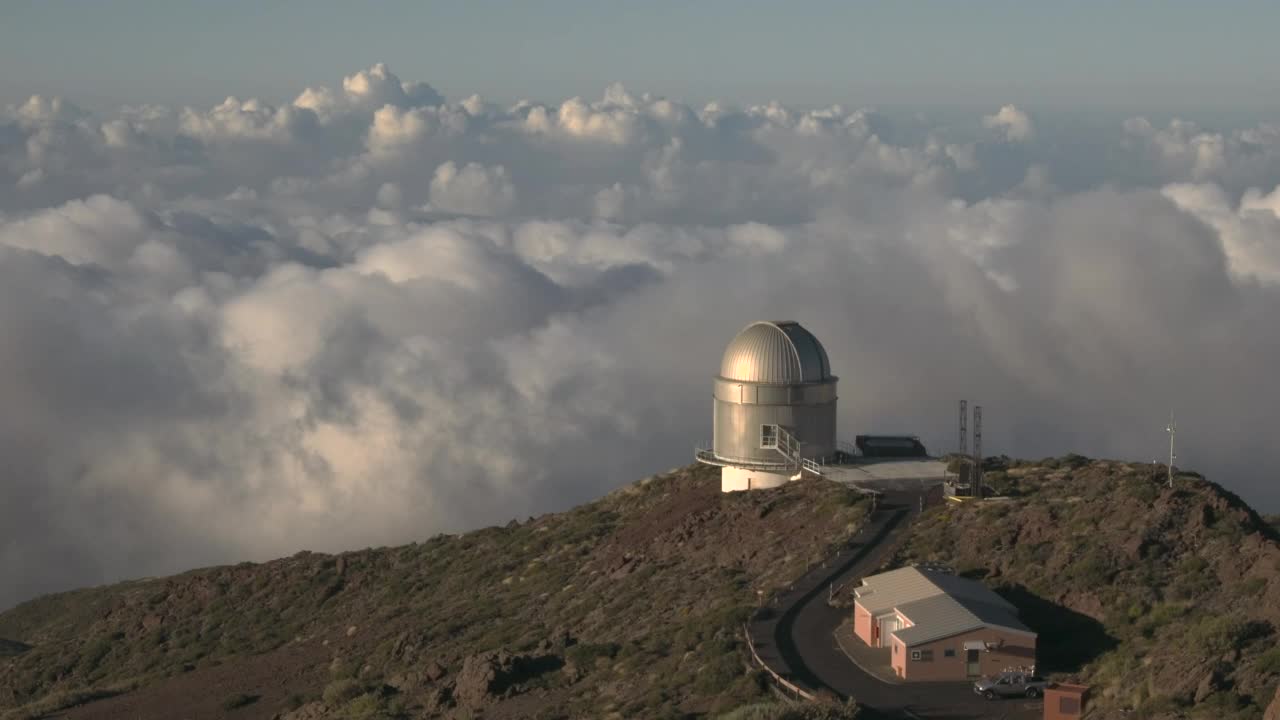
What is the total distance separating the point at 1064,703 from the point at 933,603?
17.1 feet

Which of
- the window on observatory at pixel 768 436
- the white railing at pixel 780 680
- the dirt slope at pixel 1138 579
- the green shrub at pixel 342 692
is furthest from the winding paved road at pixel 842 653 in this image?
the green shrub at pixel 342 692

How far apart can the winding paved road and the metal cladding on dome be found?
8.31 meters

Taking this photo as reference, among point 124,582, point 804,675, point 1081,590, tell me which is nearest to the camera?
point 804,675

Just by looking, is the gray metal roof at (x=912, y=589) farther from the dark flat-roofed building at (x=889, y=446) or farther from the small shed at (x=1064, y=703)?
the dark flat-roofed building at (x=889, y=446)

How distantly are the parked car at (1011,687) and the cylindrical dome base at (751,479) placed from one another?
21.1 metres

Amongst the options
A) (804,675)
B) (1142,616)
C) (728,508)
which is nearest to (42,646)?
(728,508)

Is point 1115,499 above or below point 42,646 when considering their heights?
above

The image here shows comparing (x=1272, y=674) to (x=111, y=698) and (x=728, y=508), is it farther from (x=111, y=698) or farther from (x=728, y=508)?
(x=111, y=698)

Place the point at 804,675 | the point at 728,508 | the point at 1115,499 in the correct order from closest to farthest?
the point at 804,675
the point at 1115,499
the point at 728,508

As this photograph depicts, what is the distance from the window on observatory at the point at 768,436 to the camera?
53188 mm

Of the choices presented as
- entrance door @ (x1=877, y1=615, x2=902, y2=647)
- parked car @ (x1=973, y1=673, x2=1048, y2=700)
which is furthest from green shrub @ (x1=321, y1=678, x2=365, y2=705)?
parked car @ (x1=973, y1=673, x2=1048, y2=700)

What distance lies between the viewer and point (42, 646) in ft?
198

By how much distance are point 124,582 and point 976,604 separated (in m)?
60.0

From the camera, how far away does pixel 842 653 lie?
114 feet
